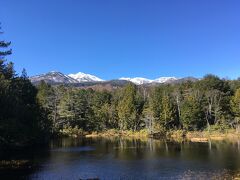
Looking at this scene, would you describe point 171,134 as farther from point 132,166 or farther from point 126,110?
point 132,166

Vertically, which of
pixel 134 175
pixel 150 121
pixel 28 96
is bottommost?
pixel 134 175

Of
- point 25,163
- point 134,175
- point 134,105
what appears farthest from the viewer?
point 134,105

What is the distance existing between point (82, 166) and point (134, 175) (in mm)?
10435

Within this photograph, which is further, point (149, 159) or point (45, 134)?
point (45, 134)

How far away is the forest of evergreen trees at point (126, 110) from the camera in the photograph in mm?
81625

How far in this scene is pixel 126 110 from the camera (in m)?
121

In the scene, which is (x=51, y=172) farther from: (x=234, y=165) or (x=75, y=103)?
(x=75, y=103)

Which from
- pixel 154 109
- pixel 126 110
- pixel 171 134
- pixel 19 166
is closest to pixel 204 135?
pixel 171 134

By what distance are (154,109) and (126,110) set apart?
13159 mm

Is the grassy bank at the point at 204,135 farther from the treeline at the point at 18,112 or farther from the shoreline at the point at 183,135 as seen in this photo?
the treeline at the point at 18,112

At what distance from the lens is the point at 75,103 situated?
13100 cm

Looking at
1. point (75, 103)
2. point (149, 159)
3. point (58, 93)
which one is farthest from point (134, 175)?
point (58, 93)

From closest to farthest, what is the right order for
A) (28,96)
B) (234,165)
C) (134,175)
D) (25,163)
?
(134,175)
(234,165)
(25,163)
(28,96)

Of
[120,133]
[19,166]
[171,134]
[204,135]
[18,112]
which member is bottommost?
[19,166]
